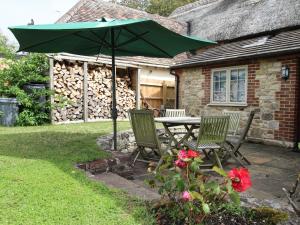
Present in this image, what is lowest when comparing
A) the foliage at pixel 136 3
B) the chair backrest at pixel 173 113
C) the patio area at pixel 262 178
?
the patio area at pixel 262 178

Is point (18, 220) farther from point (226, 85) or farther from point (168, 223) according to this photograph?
point (226, 85)

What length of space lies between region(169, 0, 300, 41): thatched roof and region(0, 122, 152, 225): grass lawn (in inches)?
298

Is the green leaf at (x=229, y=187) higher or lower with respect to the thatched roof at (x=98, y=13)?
lower

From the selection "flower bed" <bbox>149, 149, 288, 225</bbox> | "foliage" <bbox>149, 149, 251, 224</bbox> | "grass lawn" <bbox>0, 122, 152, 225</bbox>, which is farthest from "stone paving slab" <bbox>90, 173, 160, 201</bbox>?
"foliage" <bbox>149, 149, 251, 224</bbox>

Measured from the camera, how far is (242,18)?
37.0 feet

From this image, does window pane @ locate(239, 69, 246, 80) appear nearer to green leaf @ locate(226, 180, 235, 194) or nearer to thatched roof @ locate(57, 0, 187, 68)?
thatched roof @ locate(57, 0, 187, 68)

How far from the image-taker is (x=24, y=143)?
616cm

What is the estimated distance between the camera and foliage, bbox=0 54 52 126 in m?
9.46

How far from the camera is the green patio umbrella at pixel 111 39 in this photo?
166 inches

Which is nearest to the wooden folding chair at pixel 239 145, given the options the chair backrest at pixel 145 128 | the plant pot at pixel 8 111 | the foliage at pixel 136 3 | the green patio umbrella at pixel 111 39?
the chair backrest at pixel 145 128

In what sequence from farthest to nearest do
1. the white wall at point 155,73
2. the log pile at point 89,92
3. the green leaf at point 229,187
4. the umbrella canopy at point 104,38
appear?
1. the white wall at point 155,73
2. the log pile at point 89,92
3. the umbrella canopy at point 104,38
4. the green leaf at point 229,187

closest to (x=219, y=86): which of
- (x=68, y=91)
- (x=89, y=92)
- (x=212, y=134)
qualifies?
(x=212, y=134)

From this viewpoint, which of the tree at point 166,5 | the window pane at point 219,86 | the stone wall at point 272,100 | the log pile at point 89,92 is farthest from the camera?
the tree at point 166,5

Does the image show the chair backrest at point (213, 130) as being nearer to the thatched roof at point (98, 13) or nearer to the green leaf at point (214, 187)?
the green leaf at point (214, 187)
